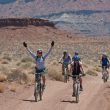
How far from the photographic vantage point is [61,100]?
1847 cm

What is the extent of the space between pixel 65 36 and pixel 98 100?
4498 inches

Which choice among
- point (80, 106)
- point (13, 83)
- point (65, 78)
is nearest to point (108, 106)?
point (80, 106)

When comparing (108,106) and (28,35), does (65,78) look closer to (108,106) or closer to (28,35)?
(108,106)

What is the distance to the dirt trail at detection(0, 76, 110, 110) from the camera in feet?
54.5

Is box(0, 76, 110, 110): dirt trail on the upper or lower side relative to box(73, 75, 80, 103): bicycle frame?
lower

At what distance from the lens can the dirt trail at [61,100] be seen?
16.6 metres

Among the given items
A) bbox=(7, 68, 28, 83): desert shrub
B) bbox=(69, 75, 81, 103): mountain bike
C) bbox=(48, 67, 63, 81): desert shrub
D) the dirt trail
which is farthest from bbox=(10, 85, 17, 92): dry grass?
bbox=(48, 67, 63, 81): desert shrub

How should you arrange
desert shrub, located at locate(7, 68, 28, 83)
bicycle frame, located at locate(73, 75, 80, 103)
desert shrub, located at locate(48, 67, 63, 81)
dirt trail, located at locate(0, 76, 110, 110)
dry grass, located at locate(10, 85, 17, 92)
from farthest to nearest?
desert shrub, located at locate(48, 67, 63, 81) → desert shrub, located at locate(7, 68, 28, 83) → dry grass, located at locate(10, 85, 17, 92) → bicycle frame, located at locate(73, 75, 80, 103) → dirt trail, located at locate(0, 76, 110, 110)

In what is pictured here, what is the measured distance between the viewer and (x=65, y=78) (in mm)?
26250

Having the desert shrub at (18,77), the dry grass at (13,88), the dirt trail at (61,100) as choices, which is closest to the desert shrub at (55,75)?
the desert shrub at (18,77)

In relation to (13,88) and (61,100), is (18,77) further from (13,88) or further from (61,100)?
(61,100)

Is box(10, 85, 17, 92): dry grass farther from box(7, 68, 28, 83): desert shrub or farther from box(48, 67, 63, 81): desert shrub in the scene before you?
box(48, 67, 63, 81): desert shrub

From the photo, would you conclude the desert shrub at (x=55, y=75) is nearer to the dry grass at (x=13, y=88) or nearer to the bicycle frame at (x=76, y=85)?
the dry grass at (x=13, y=88)

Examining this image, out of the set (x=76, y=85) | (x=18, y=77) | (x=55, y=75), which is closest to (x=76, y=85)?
(x=76, y=85)
